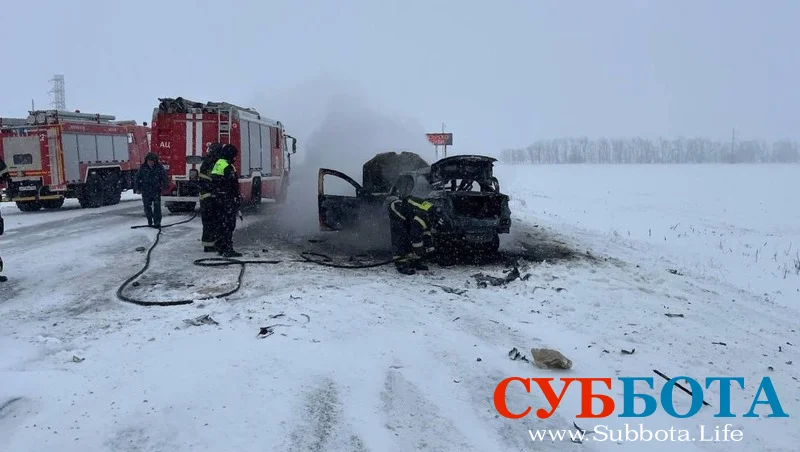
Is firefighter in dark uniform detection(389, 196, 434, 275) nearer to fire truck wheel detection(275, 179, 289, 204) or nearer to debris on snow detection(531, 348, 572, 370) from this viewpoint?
debris on snow detection(531, 348, 572, 370)

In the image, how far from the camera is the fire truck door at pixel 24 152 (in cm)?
1588

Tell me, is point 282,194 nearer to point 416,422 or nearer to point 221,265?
point 221,265

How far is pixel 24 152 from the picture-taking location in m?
15.9

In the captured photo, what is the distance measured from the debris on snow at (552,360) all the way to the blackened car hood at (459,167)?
5.29 meters

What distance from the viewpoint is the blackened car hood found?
9.48m

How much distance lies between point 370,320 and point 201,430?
7.80ft

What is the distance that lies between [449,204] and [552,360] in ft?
14.2

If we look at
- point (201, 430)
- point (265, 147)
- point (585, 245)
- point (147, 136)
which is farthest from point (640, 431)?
point (147, 136)

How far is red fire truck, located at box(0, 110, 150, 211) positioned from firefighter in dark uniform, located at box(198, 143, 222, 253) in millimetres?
10424

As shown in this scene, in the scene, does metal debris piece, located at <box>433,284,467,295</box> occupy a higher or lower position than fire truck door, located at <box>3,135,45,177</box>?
lower

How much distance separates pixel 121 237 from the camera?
408 inches

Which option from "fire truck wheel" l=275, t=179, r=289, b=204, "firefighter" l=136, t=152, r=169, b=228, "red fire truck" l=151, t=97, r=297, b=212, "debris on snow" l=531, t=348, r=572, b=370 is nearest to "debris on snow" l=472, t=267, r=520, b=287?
"debris on snow" l=531, t=348, r=572, b=370

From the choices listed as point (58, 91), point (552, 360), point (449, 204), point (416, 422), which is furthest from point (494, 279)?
point (58, 91)

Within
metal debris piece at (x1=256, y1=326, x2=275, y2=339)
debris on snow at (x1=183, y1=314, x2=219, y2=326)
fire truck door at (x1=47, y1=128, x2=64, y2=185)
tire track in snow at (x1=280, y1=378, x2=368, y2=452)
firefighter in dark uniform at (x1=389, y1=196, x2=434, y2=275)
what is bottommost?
tire track in snow at (x1=280, y1=378, x2=368, y2=452)
